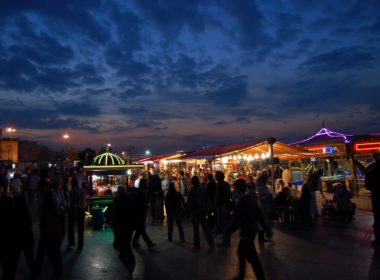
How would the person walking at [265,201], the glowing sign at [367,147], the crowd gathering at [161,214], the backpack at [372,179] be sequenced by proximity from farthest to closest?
the glowing sign at [367,147] → the person walking at [265,201] → the backpack at [372,179] → the crowd gathering at [161,214]

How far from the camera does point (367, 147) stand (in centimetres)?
1711

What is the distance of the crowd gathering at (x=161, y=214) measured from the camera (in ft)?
19.9

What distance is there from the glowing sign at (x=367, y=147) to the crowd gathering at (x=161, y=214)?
11.2 ft

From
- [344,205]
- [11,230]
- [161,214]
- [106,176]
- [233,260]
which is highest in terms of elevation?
[106,176]

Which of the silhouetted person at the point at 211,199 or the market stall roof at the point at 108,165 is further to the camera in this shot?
the market stall roof at the point at 108,165

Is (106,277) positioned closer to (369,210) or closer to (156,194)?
(156,194)

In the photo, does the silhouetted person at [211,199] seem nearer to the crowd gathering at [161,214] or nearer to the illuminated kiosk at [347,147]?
the crowd gathering at [161,214]

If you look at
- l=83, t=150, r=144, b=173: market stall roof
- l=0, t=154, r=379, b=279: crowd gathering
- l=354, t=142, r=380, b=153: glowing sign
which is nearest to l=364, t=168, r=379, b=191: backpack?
l=0, t=154, r=379, b=279: crowd gathering

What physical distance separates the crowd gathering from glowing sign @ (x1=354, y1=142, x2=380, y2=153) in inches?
134

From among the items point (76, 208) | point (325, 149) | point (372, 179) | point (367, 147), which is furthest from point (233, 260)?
point (325, 149)

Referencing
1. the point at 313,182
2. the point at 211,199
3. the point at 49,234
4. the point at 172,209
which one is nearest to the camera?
the point at 49,234

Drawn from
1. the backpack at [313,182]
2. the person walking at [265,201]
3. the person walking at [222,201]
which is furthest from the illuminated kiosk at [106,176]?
the backpack at [313,182]

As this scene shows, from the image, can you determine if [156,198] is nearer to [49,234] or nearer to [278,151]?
[278,151]

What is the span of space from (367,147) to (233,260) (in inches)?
463
